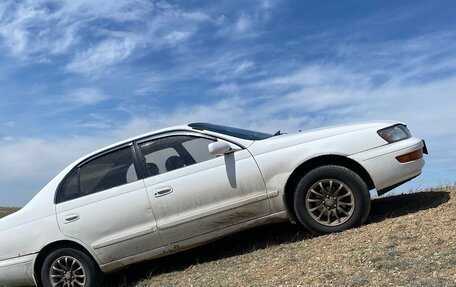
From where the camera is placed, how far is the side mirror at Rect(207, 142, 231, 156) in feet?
19.5

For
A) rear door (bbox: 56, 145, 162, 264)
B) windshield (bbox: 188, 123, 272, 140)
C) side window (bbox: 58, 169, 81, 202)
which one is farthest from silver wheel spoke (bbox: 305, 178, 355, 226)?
side window (bbox: 58, 169, 81, 202)

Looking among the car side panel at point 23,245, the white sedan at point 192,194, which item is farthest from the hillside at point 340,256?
the car side panel at point 23,245

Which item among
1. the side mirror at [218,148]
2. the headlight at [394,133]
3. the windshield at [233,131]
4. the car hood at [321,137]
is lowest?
the headlight at [394,133]

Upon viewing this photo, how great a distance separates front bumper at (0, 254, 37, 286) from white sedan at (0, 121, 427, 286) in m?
0.01

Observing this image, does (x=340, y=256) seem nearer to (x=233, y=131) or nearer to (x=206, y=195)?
(x=206, y=195)

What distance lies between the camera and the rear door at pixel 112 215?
6152mm

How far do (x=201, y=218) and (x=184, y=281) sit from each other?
2.40 feet

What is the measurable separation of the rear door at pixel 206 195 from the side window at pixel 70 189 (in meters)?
0.95

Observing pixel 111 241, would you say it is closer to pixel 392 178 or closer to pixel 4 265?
pixel 4 265

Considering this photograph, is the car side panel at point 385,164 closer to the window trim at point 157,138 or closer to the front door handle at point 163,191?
the window trim at point 157,138

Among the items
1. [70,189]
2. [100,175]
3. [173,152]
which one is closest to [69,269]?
[70,189]

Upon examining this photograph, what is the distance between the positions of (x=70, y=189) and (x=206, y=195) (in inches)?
69.2

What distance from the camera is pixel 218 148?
5941mm

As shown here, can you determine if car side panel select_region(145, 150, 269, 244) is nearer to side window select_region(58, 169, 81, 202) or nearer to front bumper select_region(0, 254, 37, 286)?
side window select_region(58, 169, 81, 202)
